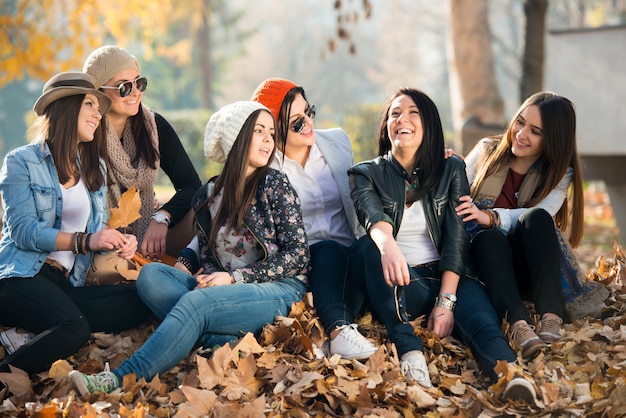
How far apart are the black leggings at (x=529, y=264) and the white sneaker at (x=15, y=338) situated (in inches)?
90.5

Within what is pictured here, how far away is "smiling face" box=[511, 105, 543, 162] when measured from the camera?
418cm

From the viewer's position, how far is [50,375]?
138 inches

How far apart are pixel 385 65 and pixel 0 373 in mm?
52050

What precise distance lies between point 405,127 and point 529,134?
736mm

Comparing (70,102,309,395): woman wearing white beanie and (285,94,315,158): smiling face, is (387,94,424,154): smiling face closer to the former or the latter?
(285,94,315,158): smiling face

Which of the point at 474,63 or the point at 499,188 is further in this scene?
the point at 474,63

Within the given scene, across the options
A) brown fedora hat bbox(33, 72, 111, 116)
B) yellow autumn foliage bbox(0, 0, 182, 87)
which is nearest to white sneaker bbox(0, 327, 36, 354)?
brown fedora hat bbox(33, 72, 111, 116)

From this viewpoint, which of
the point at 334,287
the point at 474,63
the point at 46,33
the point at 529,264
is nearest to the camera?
the point at 334,287

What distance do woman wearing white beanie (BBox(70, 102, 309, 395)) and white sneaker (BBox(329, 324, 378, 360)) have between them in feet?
1.07

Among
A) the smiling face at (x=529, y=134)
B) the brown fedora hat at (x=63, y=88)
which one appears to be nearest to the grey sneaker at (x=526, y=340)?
the smiling face at (x=529, y=134)

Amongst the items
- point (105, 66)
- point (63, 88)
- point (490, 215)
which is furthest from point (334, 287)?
point (105, 66)

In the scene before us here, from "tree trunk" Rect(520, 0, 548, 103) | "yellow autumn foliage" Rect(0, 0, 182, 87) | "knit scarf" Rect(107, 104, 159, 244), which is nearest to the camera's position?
"knit scarf" Rect(107, 104, 159, 244)

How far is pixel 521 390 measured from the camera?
3.10 metres

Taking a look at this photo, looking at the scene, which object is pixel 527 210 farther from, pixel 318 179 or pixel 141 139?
pixel 141 139
